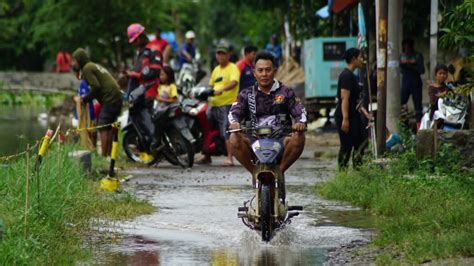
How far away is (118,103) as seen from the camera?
18156mm

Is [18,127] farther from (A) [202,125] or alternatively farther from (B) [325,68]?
(A) [202,125]

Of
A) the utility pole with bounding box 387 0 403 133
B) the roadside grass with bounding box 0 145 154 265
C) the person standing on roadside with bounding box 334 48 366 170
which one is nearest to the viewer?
the roadside grass with bounding box 0 145 154 265

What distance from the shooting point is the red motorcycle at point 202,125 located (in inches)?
732

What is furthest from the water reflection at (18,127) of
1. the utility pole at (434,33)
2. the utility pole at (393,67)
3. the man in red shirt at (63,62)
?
the utility pole at (434,33)

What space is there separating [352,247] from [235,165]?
8.35m

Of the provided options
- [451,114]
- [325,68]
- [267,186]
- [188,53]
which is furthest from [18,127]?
[267,186]

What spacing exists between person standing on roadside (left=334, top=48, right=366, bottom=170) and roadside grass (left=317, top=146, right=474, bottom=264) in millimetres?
842

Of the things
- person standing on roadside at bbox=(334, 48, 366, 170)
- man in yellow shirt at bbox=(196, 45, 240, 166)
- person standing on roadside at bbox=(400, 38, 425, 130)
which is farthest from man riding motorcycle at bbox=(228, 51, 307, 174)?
person standing on roadside at bbox=(400, 38, 425, 130)

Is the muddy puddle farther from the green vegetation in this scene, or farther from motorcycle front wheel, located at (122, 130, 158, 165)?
the green vegetation

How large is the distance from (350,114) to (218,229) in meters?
4.16

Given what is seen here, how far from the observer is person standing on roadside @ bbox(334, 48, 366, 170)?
14.9 metres

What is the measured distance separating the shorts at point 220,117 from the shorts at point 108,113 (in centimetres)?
159

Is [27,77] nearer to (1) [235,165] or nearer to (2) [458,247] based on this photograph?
(1) [235,165]

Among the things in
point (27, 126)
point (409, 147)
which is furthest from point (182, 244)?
point (27, 126)
